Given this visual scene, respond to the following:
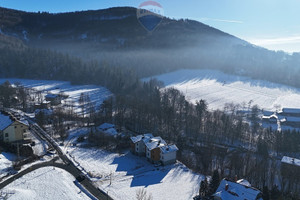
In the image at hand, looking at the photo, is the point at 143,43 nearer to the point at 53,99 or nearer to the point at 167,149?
the point at 53,99

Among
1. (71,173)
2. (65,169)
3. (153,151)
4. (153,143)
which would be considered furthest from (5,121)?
(153,151)

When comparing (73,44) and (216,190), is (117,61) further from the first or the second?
(216,190)

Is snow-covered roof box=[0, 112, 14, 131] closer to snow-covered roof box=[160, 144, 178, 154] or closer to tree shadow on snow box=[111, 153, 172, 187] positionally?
tree shadow on snow box=[111, 153, 172, 187]

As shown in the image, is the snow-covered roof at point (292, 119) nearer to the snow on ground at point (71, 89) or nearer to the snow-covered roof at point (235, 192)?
the snow-covered roof at point (235, 192)

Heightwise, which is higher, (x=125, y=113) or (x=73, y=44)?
(x=73, y=44)

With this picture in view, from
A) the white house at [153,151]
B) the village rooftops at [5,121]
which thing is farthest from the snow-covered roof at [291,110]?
the village rooftops at [5,121]

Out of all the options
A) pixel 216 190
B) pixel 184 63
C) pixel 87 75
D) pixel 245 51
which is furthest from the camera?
pixel 245 51

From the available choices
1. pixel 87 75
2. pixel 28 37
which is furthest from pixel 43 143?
pixel 28 37
